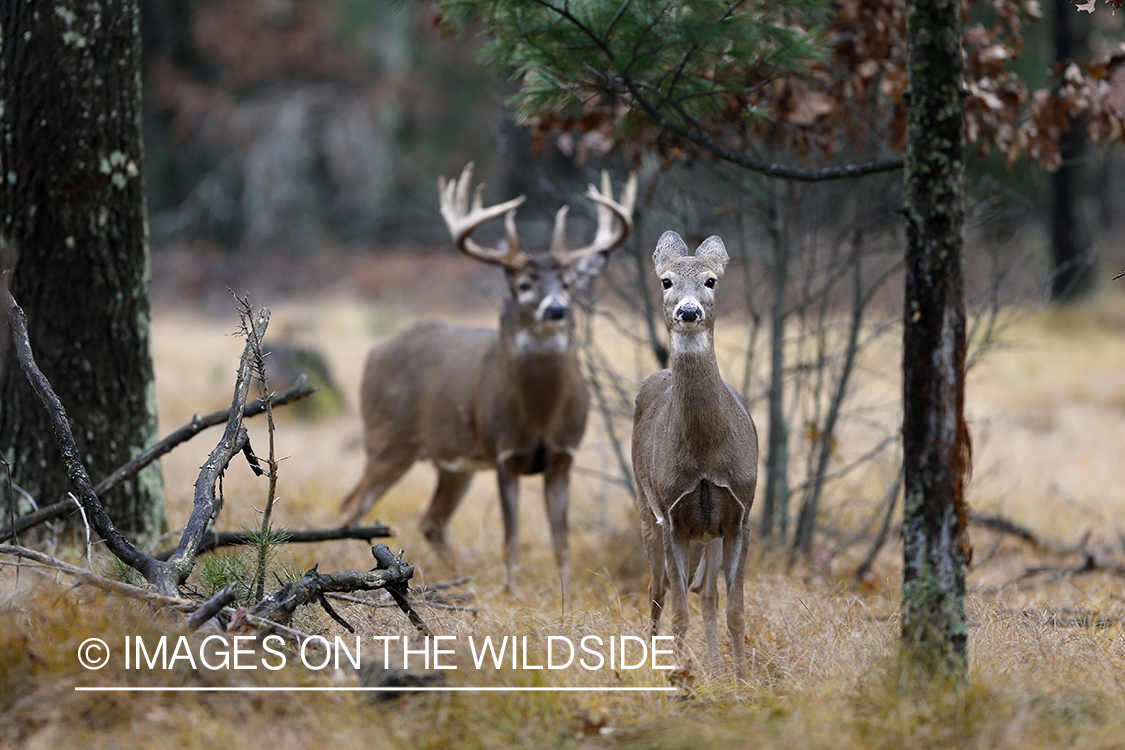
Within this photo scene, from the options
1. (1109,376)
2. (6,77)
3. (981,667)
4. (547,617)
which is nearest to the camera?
(981,667)

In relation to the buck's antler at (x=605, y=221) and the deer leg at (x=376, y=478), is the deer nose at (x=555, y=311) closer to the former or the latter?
the buck's antler at (x=605, y=221)

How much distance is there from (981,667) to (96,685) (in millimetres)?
2575

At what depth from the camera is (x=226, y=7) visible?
88.9 ft

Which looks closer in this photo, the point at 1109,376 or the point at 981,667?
the point at 981,667

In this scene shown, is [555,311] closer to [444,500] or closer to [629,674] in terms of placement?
[444,500]

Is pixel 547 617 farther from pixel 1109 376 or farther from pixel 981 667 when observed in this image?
pixel 1109 376

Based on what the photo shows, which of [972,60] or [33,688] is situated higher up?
[972,60]

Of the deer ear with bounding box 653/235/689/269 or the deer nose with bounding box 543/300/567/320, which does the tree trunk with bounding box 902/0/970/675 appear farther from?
the deer nose with bounding box 543/300/567/320

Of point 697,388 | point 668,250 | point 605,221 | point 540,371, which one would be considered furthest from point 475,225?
point 697,388

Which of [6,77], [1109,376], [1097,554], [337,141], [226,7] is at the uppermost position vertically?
[226,7]

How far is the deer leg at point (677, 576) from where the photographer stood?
3.84m

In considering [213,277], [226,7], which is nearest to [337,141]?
[226,7]

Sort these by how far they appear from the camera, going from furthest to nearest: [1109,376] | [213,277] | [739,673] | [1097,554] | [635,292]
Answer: [213,277]
[1109,376]
[635,292]
[1097,554]
[739,673]

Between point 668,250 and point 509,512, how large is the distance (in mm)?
3012
